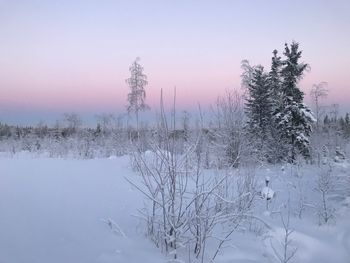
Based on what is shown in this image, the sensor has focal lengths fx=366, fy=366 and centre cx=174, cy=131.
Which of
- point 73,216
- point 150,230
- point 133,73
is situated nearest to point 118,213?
point 73,216

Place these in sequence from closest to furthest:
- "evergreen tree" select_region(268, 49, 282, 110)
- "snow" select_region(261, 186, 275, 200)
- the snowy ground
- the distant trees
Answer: the snowy ground → "snow" select_region(261, 186, 275, 200) → the distant trees → "evergreen tree" select_region(268, 49, 282, 110)

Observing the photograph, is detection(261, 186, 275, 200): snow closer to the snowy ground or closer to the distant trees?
the snowy ground

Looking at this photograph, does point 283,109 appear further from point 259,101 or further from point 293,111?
point 259,101

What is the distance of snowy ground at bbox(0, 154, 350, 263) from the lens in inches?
182

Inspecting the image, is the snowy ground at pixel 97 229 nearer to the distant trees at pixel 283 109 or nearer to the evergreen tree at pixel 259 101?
the distant trees at pixel 283 109

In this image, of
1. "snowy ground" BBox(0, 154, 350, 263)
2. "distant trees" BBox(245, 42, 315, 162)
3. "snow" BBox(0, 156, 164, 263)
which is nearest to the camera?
"snow" BBox(0, 156, 164, 263)

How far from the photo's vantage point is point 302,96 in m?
25.0

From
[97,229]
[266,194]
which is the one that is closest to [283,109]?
[266,194]

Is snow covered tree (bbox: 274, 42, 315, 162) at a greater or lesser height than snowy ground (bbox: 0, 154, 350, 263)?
greater

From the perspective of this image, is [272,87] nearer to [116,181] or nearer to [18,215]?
[116,181]

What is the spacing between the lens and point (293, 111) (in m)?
24.5

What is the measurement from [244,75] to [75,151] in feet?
47.9

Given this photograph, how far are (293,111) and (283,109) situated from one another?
66 cm

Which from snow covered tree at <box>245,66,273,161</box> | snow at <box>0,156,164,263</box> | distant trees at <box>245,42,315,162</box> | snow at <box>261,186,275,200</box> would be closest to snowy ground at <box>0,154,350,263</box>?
snow at <box>0,156,164,263</box>
